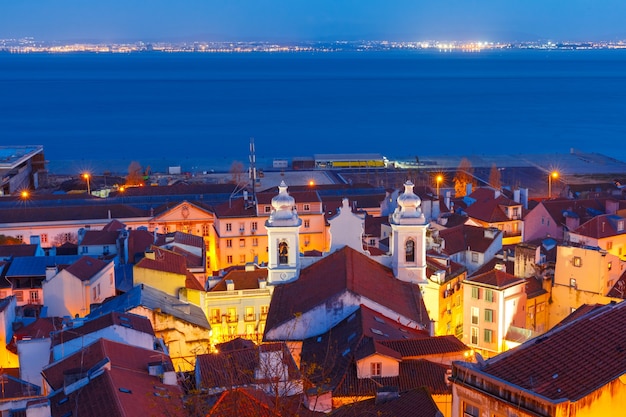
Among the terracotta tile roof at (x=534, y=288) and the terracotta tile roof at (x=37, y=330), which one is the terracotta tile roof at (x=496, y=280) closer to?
the terracotta tile roof at (x=534, y=288)

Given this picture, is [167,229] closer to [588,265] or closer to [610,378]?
[588,265]

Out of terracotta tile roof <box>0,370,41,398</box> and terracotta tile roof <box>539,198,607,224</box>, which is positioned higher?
terracotta tile roof <box>539,198,607,224</box>

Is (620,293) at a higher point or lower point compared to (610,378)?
lower

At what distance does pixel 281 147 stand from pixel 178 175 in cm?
2981

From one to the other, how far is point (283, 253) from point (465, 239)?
10703mm

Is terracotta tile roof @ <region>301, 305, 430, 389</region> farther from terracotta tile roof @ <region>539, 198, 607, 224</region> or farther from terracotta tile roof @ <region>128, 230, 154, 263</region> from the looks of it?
terracotta tile roof @ <region>539, 198, 607, 224</region>

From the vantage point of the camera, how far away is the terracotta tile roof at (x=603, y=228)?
3173 cm

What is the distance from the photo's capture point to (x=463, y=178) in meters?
67.2

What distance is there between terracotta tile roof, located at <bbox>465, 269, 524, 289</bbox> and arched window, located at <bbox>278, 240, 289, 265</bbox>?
209 inches

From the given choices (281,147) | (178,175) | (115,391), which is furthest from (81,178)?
(115,391)

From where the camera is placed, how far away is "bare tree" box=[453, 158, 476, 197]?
60753 millimetres

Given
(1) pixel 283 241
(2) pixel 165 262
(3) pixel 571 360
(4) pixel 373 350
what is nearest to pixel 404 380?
(4) pixel 373 350

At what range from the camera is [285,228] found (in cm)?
2436

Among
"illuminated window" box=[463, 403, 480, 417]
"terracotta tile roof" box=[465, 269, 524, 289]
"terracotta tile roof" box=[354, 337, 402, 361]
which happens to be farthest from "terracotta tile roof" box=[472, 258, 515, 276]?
"illuminated window" box=[463, 403, 480, 417]
